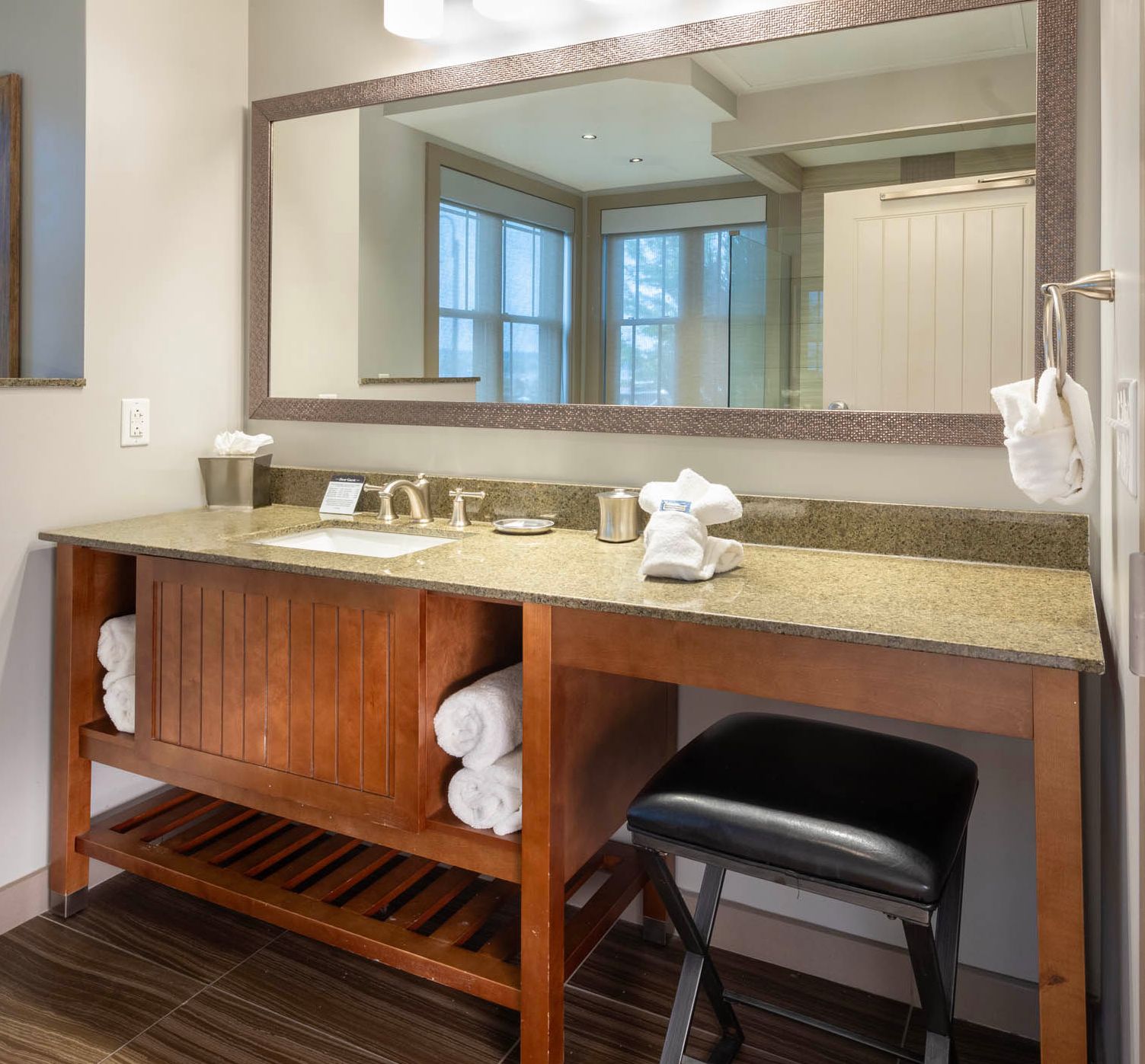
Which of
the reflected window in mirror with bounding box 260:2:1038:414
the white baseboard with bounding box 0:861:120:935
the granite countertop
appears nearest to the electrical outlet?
the granite countertop

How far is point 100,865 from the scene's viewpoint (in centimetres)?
211

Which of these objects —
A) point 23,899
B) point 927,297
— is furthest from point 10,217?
point 927,297

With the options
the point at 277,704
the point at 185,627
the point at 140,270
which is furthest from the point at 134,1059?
the point at 140,270

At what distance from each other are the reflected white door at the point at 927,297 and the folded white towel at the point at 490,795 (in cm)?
90

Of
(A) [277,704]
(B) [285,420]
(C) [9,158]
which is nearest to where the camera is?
(A) [277,704]

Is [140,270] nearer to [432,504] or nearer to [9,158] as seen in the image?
[9,158]

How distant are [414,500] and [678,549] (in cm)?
81

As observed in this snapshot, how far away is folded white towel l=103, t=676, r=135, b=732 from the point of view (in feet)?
6.36

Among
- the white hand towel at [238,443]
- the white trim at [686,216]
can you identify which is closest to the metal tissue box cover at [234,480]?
the white hand towel at [238,443]

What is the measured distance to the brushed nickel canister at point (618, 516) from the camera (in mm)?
1842

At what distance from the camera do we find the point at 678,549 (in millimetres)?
1486

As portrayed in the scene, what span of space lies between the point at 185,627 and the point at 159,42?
137 cm

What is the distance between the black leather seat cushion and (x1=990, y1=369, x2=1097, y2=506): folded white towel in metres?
0.46

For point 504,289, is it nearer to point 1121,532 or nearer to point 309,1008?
point 1121,532
